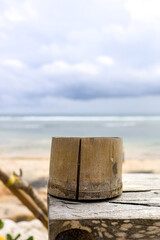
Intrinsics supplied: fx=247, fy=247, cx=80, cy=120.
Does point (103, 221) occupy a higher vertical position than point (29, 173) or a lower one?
higher

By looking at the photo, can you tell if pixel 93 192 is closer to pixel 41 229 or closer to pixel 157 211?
pixel 157 211

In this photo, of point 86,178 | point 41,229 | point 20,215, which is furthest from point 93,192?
point 20,215

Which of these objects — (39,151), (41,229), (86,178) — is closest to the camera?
(86,178)

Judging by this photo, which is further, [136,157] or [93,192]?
[136,157]

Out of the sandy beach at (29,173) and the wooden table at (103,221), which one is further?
the sandy beach at (29,173)

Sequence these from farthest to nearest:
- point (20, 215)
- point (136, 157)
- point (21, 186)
A: point (136, 157)
point (20, 215)
point (21, 186)

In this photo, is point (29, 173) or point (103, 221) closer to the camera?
point (103, 221)

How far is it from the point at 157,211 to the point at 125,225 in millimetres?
149

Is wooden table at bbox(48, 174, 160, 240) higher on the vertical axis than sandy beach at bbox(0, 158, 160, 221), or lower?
higher

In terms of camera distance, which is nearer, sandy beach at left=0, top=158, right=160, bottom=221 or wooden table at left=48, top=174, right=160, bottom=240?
wooden table at left=48, top=174, right=160, bottom=240

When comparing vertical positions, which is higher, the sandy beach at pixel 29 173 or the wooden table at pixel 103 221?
the wooden table at pixel 103 221

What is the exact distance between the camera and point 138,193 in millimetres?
1140

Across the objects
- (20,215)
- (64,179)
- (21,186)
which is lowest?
(20,215)

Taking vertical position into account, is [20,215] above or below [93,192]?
below
